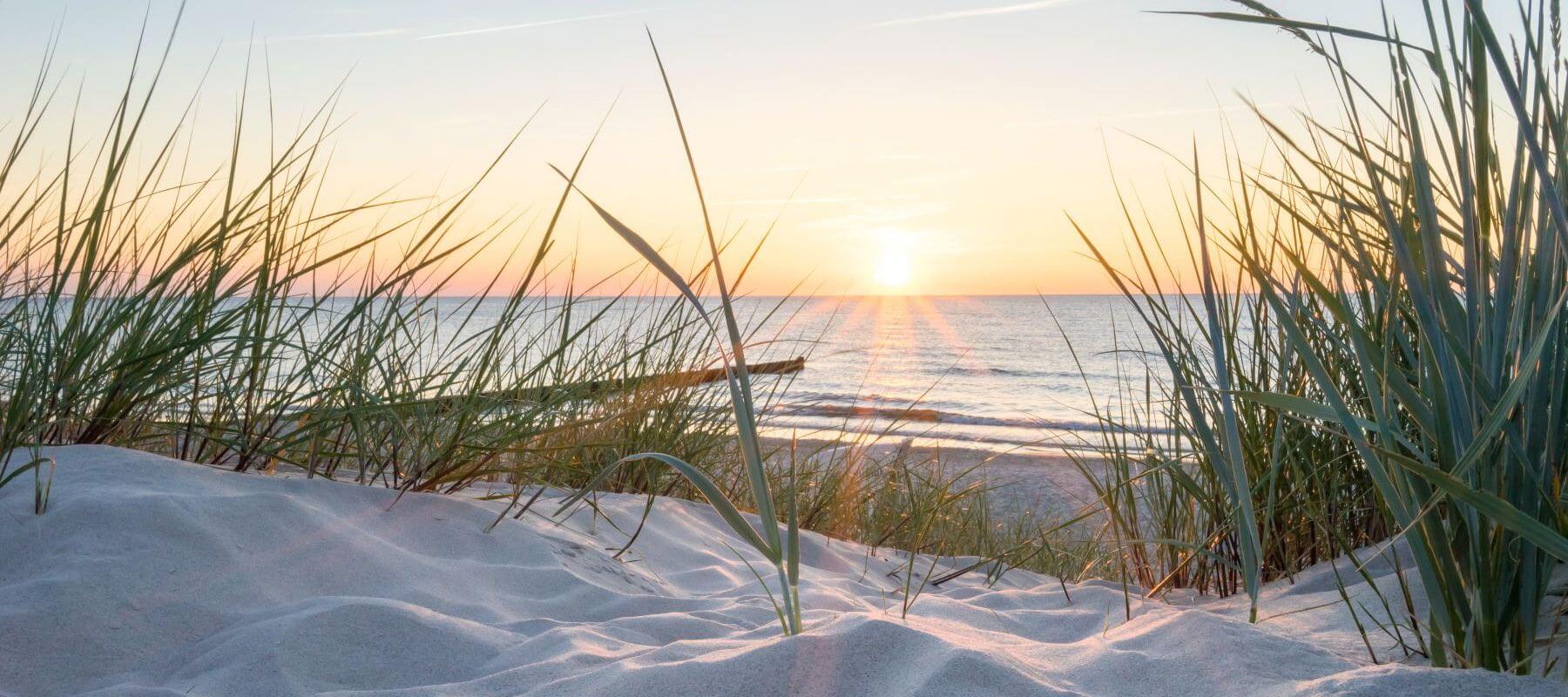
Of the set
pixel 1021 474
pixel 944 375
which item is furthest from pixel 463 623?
pixel 1021 474

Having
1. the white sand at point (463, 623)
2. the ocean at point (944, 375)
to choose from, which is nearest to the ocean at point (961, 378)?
the ocean at point (944, 375)

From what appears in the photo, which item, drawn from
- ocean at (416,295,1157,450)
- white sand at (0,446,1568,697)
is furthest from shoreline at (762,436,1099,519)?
white sand at (0,446,1568,697)

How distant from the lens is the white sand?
116cm

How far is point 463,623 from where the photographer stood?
1.45 metres

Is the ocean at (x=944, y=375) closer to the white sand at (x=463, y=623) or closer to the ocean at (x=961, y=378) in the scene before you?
the ocean at (x=961, y=378)

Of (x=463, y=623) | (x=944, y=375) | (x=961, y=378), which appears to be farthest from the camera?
(x=961, y=378)

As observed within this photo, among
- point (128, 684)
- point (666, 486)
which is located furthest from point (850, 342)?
point (128, 684)

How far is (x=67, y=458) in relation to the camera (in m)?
1.87

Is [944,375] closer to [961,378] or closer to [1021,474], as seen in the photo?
[1021,474]

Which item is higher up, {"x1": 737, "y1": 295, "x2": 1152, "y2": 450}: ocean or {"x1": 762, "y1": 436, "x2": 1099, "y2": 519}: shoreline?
{"x1": 737, "y1": 295, "x2": 1152, "y2": 450}: ocean

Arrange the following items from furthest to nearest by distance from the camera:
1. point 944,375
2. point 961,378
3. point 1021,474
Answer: point 961,378, point 1021,474, point 944,375

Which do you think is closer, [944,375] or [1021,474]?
[944,375]

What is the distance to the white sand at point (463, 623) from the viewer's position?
116 cm

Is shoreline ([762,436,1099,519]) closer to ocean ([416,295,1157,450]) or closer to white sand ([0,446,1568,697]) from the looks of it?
ocean ([416,295,1157,450])
